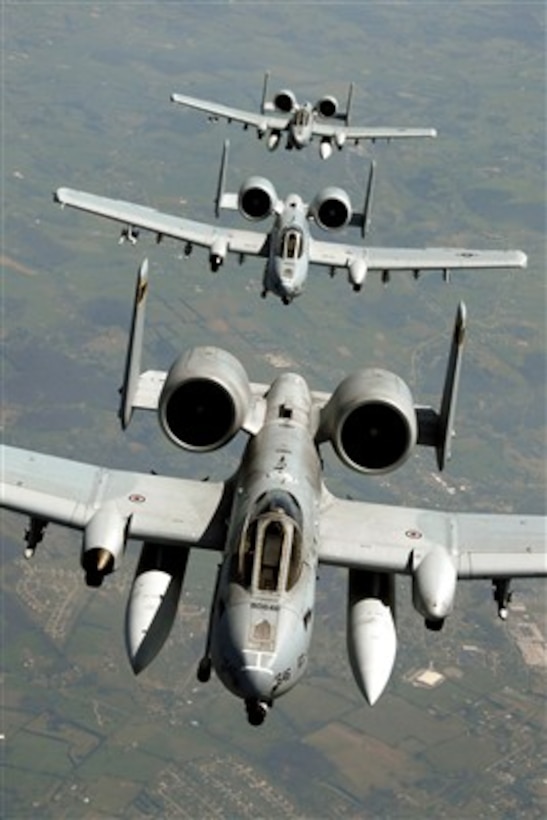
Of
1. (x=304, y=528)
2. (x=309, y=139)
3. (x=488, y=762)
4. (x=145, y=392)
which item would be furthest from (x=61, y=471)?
(x=488, y=762)

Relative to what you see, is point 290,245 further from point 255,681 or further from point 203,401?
point 255,681

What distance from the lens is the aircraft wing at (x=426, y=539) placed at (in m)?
31.3

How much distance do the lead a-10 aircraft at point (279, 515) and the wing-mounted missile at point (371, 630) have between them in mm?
31

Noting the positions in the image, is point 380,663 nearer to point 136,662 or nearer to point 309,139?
point 136,662

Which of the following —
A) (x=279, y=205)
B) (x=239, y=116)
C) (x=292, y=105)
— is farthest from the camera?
(x=239, y=116)

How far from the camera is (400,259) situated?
201 feet

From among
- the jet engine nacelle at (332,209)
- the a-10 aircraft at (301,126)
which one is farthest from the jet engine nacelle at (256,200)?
the a-10 aircraft at (301,126)

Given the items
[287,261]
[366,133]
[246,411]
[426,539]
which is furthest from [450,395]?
[366,133]

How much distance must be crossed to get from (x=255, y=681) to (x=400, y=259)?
121 ft

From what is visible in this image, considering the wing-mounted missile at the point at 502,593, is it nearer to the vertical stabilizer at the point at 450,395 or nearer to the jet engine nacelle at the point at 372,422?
the vertical stabilizer at the point at 450,395

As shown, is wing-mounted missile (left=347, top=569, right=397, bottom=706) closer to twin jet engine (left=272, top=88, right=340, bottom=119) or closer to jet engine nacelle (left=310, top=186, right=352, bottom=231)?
jet engine nacelle (left=310, top=186, right=352, bottom=231)

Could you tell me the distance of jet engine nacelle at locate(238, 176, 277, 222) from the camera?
61281mm

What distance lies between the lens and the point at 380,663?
96.7ft

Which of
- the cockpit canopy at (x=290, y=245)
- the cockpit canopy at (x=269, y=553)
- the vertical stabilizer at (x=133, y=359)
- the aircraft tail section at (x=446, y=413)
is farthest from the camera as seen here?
the cockpit canopy at (x=290, y=245)
